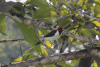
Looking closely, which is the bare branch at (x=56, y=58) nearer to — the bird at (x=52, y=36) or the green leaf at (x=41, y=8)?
the bird at (x=52, y=36)

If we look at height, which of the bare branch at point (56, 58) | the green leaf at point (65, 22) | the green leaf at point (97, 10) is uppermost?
the green leaf at point (97, 10)

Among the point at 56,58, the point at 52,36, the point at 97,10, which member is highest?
the point at 97,10

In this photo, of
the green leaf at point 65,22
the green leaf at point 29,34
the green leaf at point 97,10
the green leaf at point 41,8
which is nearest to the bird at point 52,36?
the green leaf at point 29,34

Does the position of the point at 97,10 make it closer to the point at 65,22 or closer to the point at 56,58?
the point at 65,22

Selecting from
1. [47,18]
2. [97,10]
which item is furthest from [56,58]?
[97,10]

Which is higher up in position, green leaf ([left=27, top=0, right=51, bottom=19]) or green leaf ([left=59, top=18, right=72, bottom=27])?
green leaf ([left=27, top=0, right=51, bottom=19])

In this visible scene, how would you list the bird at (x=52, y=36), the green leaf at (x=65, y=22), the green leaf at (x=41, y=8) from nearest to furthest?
the bird at (x=52, y=36)
the green leaf at (x=41, y=8)
the green leaf at (x=65, y=22)

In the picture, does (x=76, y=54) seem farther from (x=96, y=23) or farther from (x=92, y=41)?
(x=96, y=23)

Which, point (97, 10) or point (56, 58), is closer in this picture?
point (56, 58)

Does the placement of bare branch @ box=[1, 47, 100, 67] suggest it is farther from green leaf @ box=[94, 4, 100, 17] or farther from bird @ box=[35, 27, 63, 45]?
green leaf @ box=[94, 4, 100, 17]

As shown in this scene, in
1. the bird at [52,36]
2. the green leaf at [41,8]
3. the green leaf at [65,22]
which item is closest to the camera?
the bird at [52,36]

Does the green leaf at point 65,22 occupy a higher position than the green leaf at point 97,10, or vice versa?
the green leaf at point 97,10

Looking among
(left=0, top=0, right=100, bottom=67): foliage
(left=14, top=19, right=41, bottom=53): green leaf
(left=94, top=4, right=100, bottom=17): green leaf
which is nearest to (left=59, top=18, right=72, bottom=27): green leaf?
(left=0, top=0, right=100, bottom=67): foliage
